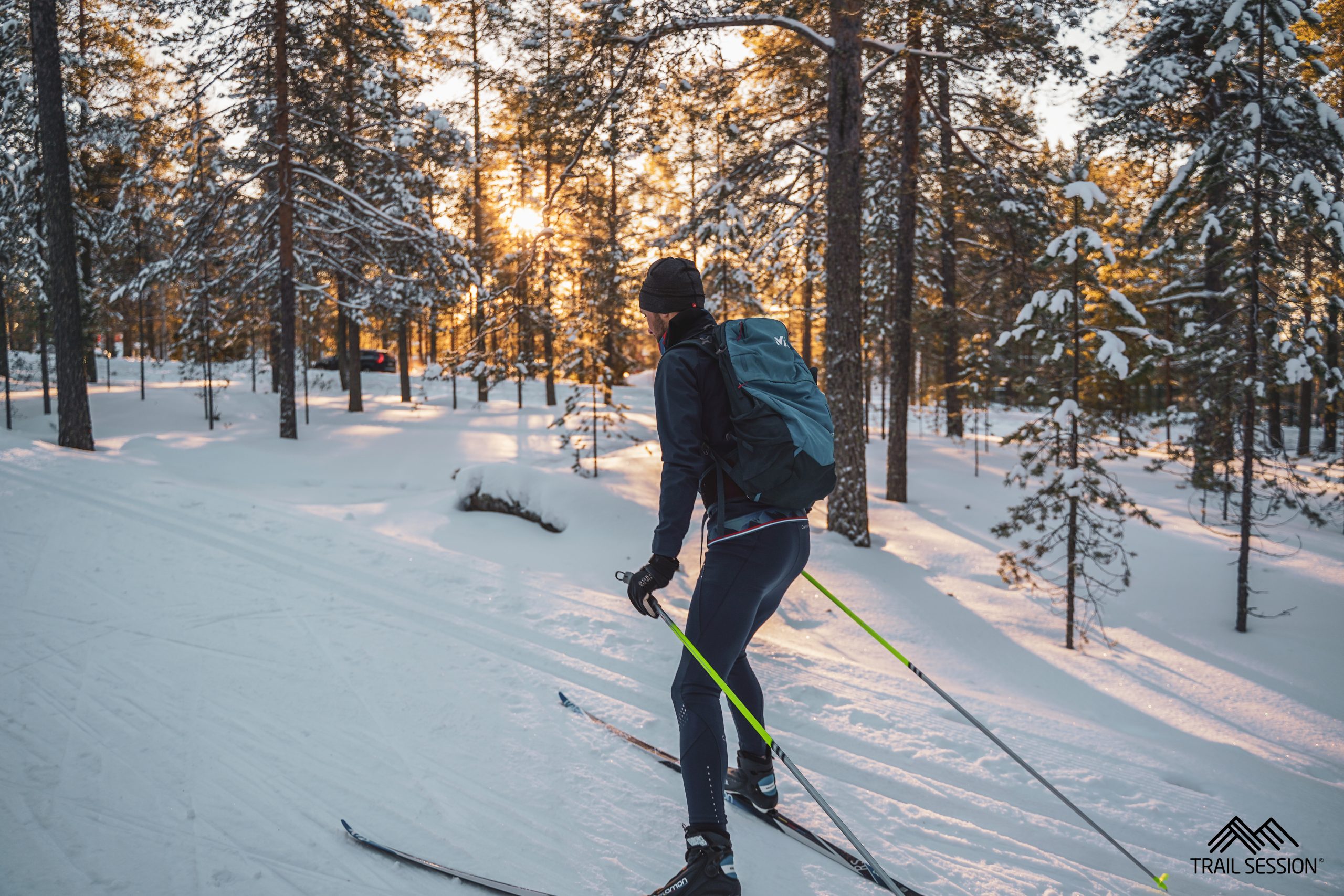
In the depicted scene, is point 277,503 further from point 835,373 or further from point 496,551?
point 835,373

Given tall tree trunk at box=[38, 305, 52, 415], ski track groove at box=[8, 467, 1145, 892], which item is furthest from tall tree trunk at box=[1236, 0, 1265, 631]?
tall tree trunk at box=[38, 305, 52, 415]

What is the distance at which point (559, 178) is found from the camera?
7.75 meters

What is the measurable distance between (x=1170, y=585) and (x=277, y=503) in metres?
12.2

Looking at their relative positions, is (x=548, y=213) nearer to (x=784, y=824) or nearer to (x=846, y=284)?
(x=846, y=284)

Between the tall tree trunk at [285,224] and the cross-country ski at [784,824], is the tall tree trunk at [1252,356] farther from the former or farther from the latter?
the tall tree trunk at [285,224]

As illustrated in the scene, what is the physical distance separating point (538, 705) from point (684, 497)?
235 cm

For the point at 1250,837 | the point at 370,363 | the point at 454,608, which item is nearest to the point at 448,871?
the point at 454,608

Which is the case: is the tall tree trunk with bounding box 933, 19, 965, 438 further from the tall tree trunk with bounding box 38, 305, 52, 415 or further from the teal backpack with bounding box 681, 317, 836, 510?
the tall tree trunk with bounding box 38, 305, 52, 415

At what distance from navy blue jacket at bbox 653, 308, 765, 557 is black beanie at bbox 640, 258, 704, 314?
163 mm

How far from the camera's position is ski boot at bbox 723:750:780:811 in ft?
10.5

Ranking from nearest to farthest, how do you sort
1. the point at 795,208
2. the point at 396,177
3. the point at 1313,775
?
the point at 1313,775 → the point at 795,208 → the point at 396,177

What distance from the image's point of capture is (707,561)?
8.61 ft

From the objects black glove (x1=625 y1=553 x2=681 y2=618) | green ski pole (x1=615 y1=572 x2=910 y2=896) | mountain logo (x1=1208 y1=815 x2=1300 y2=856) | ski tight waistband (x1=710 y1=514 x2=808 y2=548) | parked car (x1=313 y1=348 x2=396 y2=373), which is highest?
parked car (x1=313 y1=348 x2=396 y2=373)

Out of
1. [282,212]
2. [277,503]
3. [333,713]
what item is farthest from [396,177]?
[333,713]
